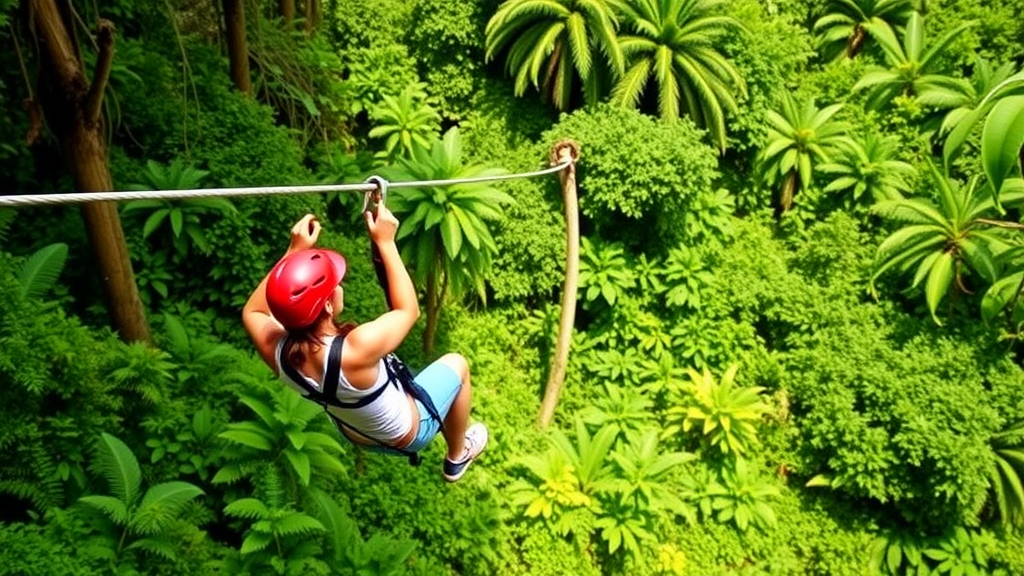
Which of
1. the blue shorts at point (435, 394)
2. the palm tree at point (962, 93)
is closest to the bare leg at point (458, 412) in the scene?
the blue shorts at point (435, 394)

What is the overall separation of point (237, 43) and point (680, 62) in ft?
15.3

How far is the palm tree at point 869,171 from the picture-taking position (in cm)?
824

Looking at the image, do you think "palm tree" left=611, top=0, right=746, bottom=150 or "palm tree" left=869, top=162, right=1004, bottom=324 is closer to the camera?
"palm tree" left=869, top=162, right=1004, bottom=324

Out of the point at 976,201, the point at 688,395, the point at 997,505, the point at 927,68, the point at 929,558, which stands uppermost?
the point at 927,68

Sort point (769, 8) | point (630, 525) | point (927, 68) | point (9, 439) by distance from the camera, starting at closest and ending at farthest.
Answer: point (9, 439) → point (630, 525) → point (927, 68) → point (769, 8)

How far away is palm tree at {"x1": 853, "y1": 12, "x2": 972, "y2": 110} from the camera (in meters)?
8.88

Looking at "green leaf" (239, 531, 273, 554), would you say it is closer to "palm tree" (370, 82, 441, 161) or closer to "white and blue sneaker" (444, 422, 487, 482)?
"white and blue sneaker" (444, 422, 487, 482)

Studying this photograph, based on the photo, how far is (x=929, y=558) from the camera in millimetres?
7125

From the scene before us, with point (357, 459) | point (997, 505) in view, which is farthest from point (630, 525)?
point (997, 505)

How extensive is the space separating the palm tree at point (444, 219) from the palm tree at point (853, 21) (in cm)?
619

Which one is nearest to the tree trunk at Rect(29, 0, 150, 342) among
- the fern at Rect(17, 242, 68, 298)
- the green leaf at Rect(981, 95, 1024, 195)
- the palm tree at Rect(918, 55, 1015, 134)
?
the fern at Rect(17, 242, 68, 298)

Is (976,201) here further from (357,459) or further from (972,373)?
(357,459)

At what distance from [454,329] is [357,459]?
2260 mm

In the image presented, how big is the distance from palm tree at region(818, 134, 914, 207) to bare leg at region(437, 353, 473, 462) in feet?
20.8
